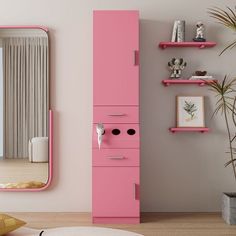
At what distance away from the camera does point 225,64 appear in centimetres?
384

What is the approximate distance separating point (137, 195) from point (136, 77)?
3.36ft

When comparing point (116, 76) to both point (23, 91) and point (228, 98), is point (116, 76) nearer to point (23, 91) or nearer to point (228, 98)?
point (23, 91)

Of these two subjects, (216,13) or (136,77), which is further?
(216,13)

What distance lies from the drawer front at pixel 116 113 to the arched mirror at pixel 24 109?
0.55 metres

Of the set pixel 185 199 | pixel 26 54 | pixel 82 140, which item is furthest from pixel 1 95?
pixel 185 199

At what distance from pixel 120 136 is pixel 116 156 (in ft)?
0.59

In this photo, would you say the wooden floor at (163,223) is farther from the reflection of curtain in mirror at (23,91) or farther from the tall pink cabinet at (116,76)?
the reflection of curtain in mirror at (23,91)

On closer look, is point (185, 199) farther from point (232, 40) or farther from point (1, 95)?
point (1, 95)

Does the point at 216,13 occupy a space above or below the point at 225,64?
above

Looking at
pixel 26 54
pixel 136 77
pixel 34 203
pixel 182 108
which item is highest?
pixel 26 54

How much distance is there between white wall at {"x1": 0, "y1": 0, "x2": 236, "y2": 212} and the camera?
150 inches

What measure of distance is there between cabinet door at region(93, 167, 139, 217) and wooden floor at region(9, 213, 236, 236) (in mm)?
140

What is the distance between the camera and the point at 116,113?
3.50 m

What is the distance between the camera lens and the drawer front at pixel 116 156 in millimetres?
3439
